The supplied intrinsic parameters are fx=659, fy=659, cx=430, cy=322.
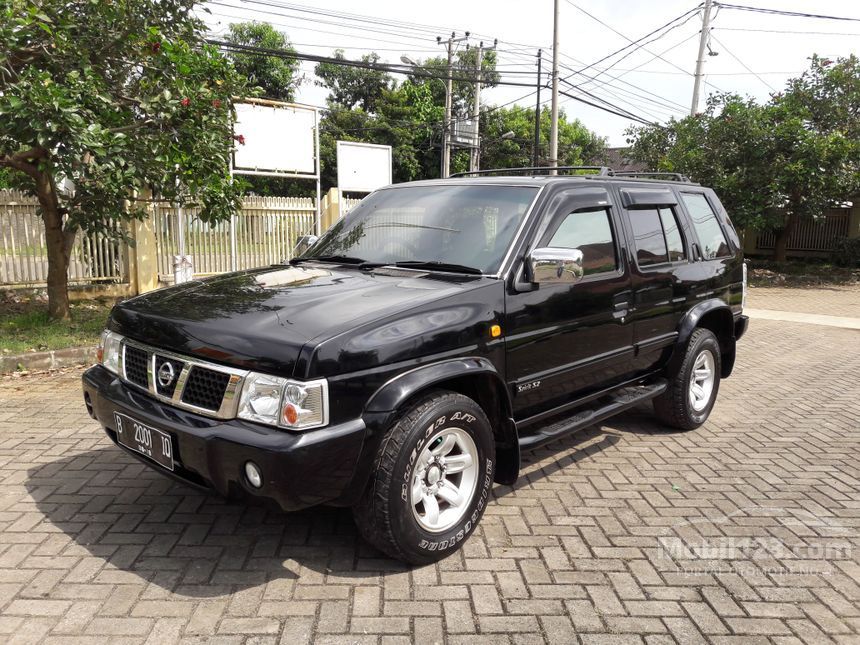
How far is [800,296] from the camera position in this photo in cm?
1559

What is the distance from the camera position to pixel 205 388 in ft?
9.95

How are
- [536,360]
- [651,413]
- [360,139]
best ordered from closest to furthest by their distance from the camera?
[536,360] < [651,413] < [360,139]

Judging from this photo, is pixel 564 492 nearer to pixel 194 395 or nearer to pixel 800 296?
pixel 194 395

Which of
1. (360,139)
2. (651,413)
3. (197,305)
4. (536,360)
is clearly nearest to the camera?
(197,305)

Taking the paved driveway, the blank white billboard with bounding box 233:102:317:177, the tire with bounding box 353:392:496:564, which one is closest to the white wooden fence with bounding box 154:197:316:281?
the blank white billboard with bounding box 233:102:317:177

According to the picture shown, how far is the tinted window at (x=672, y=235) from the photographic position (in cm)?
500


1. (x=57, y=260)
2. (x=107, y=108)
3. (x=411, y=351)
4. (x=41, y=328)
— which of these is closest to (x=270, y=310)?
(x=411, y=351)

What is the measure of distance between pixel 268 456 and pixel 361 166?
1343 cm

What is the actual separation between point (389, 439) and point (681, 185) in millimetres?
3717

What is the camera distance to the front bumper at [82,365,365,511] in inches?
107

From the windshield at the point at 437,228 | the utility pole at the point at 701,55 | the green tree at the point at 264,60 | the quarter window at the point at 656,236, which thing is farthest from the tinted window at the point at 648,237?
the green tree at the point at 264,60

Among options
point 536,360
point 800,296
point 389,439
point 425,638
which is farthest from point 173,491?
point 800,296

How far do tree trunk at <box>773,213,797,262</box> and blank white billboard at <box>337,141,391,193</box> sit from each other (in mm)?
11957

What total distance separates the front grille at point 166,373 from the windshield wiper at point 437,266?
140 centimetres
